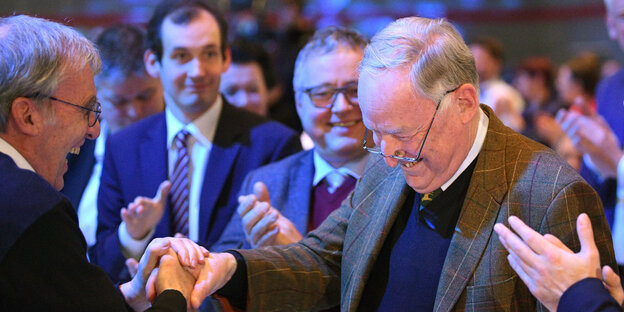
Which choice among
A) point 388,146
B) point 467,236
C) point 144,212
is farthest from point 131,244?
point 467,236

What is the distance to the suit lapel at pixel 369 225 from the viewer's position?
6.46 feet

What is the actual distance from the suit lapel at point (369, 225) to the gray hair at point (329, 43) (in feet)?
2.05

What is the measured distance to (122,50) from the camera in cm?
346

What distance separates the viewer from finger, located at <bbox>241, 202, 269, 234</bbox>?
7.57 ft

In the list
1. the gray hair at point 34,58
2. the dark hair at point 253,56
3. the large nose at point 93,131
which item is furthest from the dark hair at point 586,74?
the gray hair at point 34,58

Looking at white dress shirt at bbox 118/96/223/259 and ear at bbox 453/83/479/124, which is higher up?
ear at bbox 453/83/479/124

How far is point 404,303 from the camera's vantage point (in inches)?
74.6

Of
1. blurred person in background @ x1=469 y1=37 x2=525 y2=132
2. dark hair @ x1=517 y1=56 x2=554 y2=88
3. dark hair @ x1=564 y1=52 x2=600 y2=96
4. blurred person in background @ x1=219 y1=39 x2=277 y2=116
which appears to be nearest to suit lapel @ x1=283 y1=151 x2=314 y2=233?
blurred person in background @ x1=219 y1=39 x2=277 y2=116

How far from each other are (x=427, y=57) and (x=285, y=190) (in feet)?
3.40

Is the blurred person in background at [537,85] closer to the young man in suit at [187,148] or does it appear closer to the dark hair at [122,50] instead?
the dark hair at [122,50]

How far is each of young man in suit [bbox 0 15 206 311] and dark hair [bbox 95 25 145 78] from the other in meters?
1.47

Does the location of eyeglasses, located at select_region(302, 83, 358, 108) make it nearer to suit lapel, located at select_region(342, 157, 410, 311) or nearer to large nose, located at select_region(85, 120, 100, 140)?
suit lapel, located at select_region(342, 157, 410, 311)

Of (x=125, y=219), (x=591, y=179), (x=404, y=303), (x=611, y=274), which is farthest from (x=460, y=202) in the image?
(x=591, y=179)

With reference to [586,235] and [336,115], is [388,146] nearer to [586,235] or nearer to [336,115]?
[586,235]
